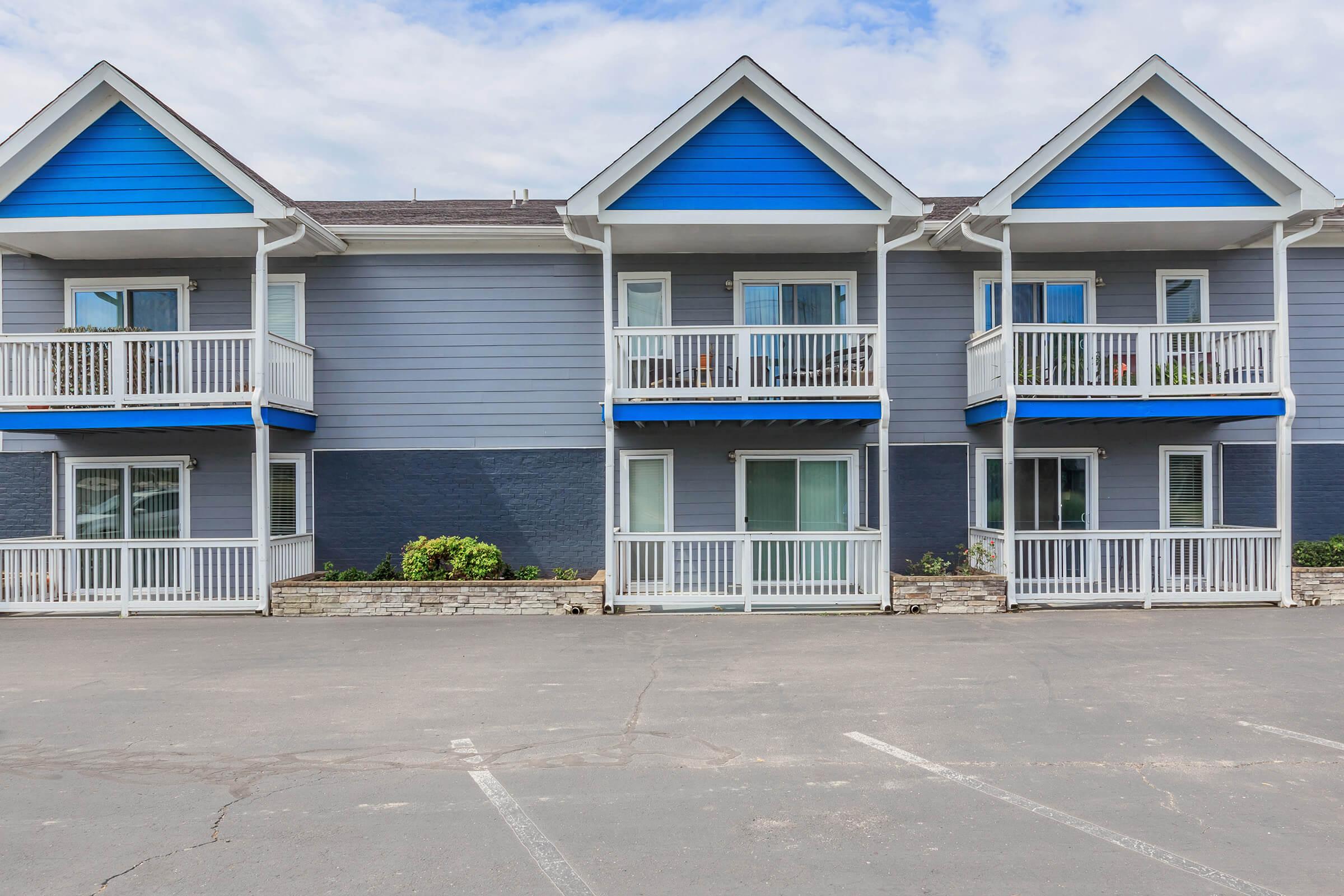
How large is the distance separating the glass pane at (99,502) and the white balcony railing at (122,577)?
116 cm

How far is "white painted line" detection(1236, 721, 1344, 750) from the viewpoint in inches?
249

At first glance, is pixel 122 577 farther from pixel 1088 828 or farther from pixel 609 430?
pixel 1088 828

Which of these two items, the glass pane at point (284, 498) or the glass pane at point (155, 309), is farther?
the glass pane at point (155, 309)


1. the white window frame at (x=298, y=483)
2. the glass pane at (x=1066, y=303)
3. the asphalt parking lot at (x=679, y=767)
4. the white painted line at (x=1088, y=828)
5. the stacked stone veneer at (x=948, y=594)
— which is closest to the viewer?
the white painted line at (x=1088, y=828)

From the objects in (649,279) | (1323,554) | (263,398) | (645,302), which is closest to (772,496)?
(645,302)

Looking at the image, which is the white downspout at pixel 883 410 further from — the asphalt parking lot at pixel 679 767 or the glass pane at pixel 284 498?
the glass pane at pixel 284 498

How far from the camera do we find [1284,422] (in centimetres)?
1280

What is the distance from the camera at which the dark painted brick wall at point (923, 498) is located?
14.4m

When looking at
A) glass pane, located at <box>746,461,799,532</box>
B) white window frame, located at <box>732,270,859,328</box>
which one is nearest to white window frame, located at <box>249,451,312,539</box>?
glass pane, located at <box>746,461,799,532</box>

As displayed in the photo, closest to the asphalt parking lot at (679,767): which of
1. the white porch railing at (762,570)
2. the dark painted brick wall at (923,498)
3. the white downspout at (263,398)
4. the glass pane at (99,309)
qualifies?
the white porch railing at (762,570)

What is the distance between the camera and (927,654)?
9672 mm

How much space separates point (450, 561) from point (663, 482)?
369cm

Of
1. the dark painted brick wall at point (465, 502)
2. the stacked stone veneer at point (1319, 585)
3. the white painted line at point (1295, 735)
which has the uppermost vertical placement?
the dark painted brick wall at point (465, 502)

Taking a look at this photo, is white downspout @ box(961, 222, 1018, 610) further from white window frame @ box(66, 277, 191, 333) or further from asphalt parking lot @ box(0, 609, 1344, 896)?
white window frame @ box(66, 277, 191, 333)
